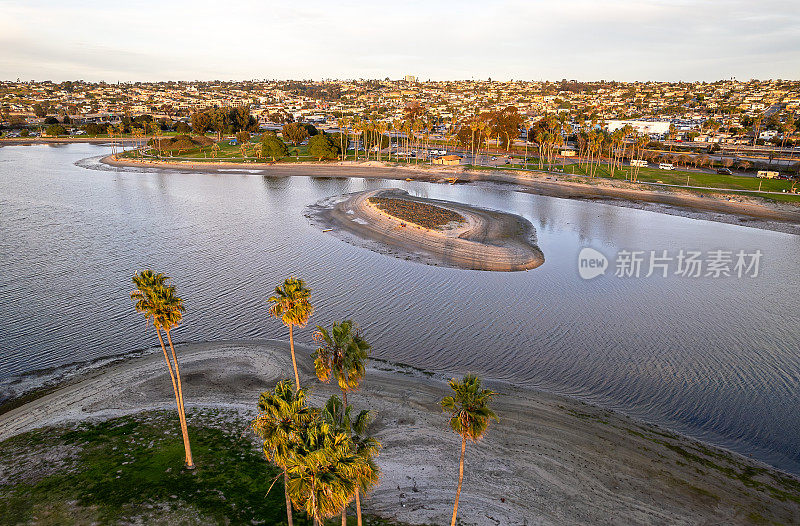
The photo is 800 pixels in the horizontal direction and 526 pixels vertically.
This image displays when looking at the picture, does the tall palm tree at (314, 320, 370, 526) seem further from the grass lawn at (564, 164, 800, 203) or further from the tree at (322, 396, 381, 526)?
the grass lawn at (564, 164, 800, 203)

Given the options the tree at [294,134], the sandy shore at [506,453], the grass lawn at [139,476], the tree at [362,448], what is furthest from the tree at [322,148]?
the tree at [362,448]

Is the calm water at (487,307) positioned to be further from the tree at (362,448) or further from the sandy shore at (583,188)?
the tree at (362,448)

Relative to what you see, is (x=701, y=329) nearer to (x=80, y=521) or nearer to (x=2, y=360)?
(x=80, y=521)

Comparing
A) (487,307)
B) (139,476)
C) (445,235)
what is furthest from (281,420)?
(445,235)

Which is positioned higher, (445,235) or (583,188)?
(583,188)

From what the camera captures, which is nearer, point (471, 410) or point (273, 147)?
point (471, 410)

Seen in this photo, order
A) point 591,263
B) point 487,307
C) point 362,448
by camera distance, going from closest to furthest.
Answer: point 362,448
point 487,307
point 591,263

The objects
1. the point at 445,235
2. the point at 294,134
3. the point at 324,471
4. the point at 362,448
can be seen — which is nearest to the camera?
the point at 324,471

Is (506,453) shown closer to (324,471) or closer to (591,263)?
(324,471)

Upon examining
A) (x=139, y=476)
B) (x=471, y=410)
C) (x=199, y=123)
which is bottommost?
(x=139, y=476)
